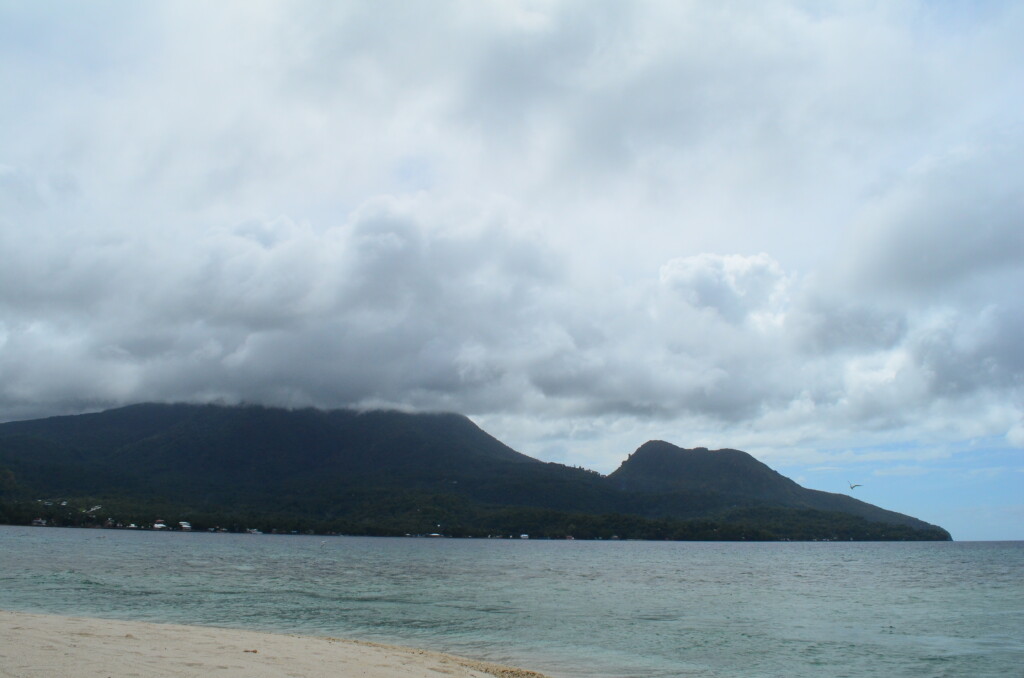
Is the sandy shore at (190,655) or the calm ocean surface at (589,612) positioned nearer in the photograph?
the sandy shore at (190,655)

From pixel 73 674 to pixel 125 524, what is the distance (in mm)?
196798

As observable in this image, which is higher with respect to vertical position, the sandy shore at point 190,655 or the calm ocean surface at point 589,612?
the sandy shore at point 190,655

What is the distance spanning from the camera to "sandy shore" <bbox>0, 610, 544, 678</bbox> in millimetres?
16328

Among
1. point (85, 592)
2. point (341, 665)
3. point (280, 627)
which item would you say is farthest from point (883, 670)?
point (85, 592)

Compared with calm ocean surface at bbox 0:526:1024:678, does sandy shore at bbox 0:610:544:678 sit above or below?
above

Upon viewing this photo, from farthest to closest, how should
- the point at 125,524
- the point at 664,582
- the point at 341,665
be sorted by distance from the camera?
the point at 125,524, the point at 664,582, the point at 341,665

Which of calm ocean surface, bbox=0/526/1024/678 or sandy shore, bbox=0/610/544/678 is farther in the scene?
calm ocean surface, bbox=0/526/1024/678

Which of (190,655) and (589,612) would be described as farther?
(589,612)

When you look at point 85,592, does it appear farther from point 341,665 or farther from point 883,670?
A: point 883,670

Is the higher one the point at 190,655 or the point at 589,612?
the point at 190,655

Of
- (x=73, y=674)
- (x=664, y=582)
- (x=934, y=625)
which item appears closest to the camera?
(x=73, y=674)

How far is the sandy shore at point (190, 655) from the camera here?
16.3 metres

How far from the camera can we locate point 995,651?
3209cm

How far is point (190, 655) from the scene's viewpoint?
62.9 feet
